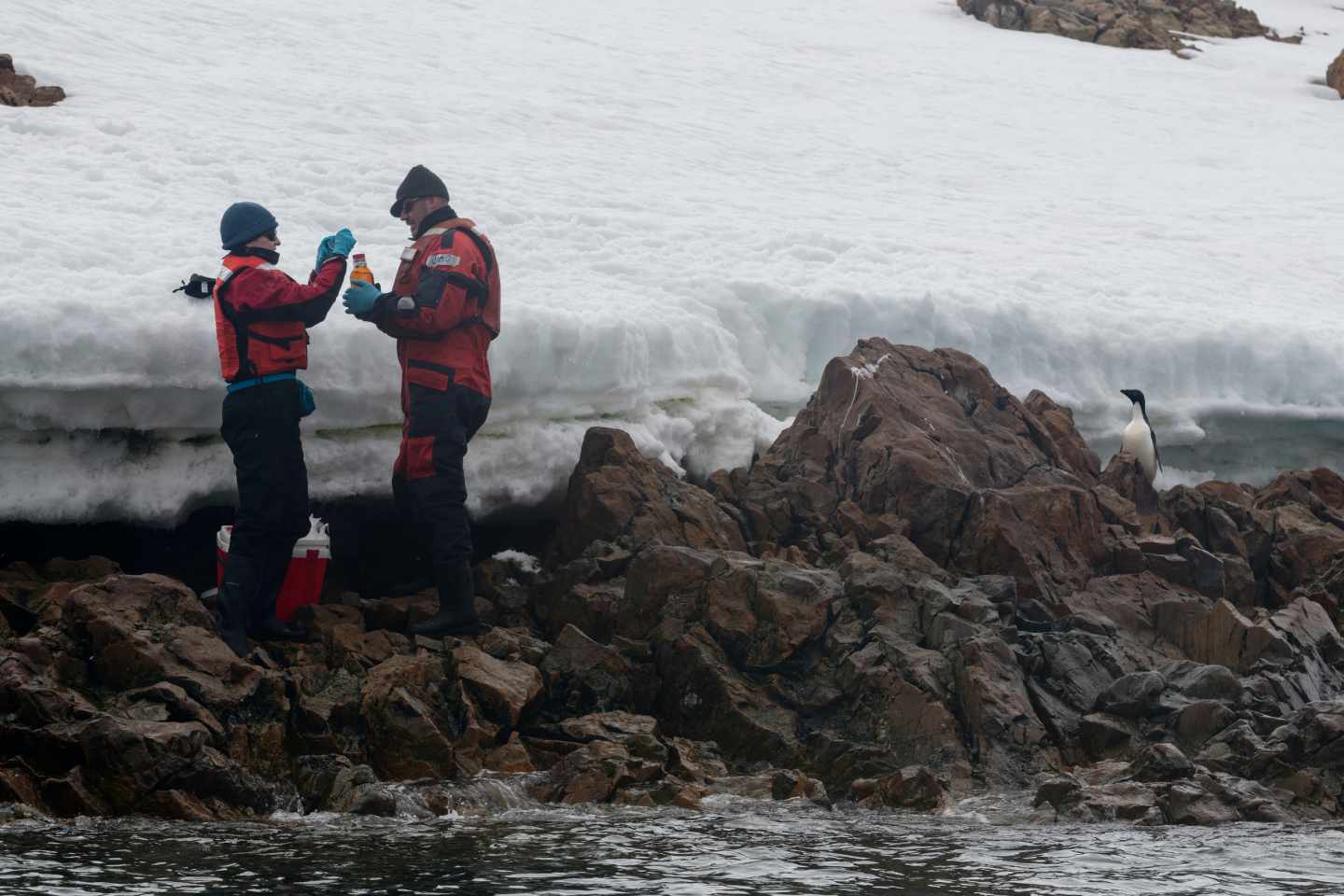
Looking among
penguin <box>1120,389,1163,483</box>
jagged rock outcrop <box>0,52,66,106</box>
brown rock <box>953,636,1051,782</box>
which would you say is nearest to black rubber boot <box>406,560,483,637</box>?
brown rock <box>953,636,1051,782</box>

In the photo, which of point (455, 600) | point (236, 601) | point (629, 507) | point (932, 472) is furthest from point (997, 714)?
point (236, 601)

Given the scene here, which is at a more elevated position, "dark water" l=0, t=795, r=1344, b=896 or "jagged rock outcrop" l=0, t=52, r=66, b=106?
"jagged rock outcrop" l=0, t=52, r=66, b=106

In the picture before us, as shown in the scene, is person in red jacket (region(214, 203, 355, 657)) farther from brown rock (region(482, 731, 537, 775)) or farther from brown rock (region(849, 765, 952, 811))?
brown rock (region(849, 765, 952, 811))

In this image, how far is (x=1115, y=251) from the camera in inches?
652

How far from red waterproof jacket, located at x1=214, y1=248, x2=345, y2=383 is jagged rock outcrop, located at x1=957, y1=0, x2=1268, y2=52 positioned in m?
24.3

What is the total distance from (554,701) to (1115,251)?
415 inches

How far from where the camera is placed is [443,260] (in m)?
Result: 8.46

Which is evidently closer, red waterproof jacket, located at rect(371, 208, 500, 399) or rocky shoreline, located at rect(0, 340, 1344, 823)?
rocky shoreline, located at rect(0, 340, 1344, 823)

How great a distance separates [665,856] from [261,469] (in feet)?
10.6

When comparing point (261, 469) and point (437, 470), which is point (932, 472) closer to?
point (437, 470)

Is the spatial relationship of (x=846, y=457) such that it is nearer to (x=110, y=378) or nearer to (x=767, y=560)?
(x=767, y=560)

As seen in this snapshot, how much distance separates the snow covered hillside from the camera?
8.84 m

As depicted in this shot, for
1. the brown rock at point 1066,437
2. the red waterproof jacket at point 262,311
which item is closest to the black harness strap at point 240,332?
the red waterproof jacket at point 262,311

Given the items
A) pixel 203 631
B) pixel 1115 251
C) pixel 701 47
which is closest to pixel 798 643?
pixel 203 631
